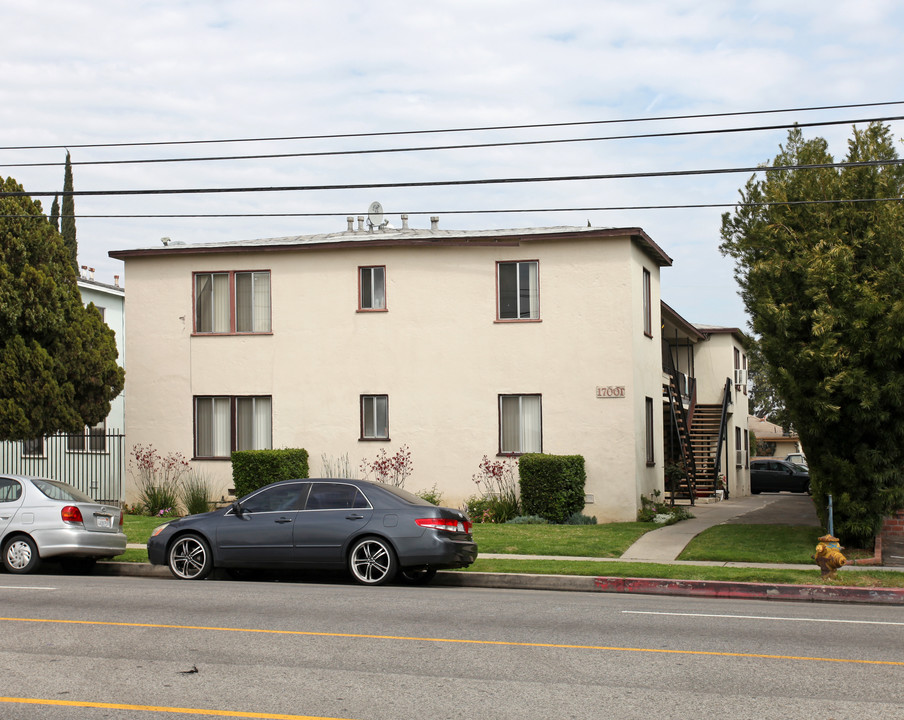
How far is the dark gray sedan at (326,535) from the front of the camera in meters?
13.9

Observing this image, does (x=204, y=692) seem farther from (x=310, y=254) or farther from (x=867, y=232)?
(x=310, y=254)

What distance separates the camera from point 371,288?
A: 24469 millimetres

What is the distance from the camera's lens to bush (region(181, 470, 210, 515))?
23.9m

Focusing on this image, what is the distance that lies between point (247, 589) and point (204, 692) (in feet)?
20.0

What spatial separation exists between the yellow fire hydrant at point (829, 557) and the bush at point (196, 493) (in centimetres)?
1430

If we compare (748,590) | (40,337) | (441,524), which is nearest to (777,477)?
(748,590)

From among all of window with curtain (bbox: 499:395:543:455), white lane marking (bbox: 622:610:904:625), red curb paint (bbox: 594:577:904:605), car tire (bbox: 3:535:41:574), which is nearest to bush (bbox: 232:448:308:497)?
window with curtain (bbox: 499:395:543:455)

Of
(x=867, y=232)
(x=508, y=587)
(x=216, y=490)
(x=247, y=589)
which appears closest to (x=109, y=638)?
(x=247, y=589)

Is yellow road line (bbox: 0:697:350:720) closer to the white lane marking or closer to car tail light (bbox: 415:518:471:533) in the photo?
the white lane marking

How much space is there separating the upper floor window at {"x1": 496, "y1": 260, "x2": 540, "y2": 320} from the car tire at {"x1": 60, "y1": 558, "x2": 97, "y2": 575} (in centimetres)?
1090

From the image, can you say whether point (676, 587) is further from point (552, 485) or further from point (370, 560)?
point (552, 485)

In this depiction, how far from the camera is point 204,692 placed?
23.6 feet

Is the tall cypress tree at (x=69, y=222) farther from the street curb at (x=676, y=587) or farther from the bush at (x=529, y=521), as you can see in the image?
the street curb at (x=676, y=587)

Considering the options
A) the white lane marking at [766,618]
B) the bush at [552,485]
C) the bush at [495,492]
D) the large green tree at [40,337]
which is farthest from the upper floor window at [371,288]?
the white lane marking at [766,618]
